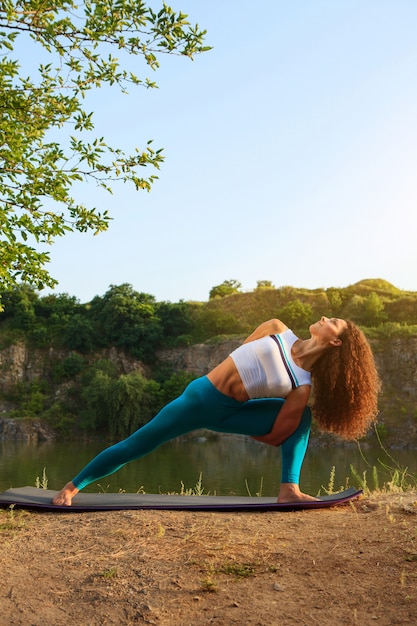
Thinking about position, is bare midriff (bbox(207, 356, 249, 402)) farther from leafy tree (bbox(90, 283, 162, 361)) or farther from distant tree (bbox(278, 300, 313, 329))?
leafy tree (bbox(90, 283, 162, 361))

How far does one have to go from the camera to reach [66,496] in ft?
14.5

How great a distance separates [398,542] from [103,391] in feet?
136

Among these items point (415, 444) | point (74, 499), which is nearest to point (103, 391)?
point (415, 444)

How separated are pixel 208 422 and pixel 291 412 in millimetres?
559

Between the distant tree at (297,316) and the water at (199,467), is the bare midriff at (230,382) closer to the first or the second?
the water at (199,467)

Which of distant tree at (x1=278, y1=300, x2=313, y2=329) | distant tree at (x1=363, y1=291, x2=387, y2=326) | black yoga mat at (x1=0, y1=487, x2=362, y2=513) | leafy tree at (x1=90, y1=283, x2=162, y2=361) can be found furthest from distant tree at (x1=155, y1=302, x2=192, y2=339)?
black yoga mat at (x1=0, y1=487, x2=362, y2=513)

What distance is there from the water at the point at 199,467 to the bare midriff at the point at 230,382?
391 inches

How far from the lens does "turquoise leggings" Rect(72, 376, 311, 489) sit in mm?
4227

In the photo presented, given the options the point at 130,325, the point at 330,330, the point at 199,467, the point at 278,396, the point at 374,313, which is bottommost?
the point at 199,467

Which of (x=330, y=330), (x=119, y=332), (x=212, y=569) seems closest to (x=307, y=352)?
(x=330, y=330)

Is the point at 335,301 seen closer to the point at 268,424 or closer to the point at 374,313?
the point at 374,313

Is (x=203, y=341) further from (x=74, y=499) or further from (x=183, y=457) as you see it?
(x=74, y=499)

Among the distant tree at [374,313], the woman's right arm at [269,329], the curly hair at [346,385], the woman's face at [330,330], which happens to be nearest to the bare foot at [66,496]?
the woman's right arm at [269,329]

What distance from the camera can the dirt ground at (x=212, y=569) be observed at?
107 inches
